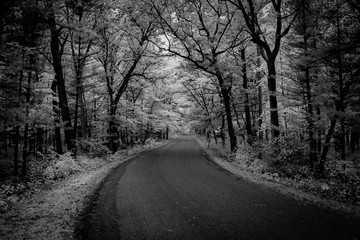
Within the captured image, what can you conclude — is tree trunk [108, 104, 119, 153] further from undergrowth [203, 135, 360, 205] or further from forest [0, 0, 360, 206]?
undergrowth [203, 135, 360, 205]

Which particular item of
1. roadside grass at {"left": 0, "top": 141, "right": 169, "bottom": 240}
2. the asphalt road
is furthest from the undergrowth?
roadside grass at {"left": 0, "top": 141, "right": 169, "bottom": 240}

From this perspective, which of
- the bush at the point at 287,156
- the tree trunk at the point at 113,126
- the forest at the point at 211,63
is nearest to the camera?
the forest at the point at 211,63

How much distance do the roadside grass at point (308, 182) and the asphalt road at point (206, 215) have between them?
0.61 metres

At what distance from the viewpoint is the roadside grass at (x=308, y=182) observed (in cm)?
673

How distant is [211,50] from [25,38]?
12.0 meters

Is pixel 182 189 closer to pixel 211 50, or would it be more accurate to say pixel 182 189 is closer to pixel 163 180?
pixel 163 180

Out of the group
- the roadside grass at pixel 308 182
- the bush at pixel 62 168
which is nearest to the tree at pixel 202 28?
the roadside grass at pixel 308 182

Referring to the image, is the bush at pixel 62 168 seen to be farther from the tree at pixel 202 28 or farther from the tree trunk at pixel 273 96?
the tree trunk at pixel 273 96

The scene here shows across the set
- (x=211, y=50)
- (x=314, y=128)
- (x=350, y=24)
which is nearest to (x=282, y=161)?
(x=314, y=128)

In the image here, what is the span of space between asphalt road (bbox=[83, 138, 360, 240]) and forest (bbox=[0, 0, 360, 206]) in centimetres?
314

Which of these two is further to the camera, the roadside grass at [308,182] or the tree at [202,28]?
the tree at [202,28]

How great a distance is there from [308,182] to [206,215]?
6.03 m

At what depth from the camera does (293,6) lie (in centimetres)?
1208

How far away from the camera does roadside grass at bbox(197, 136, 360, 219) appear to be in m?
6.73
